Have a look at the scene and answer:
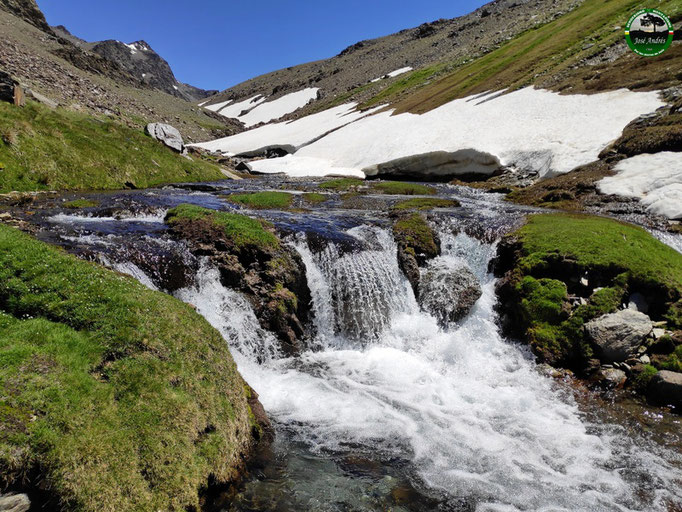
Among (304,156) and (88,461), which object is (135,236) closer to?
(88,461)

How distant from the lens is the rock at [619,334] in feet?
37.3

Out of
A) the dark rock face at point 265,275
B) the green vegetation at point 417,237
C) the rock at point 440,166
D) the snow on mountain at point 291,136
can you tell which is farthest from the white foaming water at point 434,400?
the snow on mountain at point 291,136

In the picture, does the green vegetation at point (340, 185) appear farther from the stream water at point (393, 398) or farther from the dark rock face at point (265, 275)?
the dark rock face at point (265, 275)

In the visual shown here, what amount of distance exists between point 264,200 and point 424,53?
13827 cm

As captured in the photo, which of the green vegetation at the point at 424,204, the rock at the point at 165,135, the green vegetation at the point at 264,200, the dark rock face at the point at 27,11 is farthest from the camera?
the dark rock face at the point at 27,11

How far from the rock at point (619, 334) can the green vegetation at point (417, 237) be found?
7.20 meters

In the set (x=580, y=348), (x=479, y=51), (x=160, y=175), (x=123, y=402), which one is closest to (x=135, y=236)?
(x=123, y=402)

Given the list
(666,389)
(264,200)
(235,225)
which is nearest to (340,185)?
(264,200)

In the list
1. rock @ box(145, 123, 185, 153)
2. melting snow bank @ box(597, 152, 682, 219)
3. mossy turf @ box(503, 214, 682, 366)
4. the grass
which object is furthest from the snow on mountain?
mossy turf @ box(503, 214, 682, 366)

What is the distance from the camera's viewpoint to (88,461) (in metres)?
4.84

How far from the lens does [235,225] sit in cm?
1485

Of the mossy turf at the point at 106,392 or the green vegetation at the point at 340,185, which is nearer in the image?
the mossy turf at the point at 106,392

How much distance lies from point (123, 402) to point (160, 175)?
30620mm

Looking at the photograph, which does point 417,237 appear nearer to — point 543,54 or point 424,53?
point 543,54
